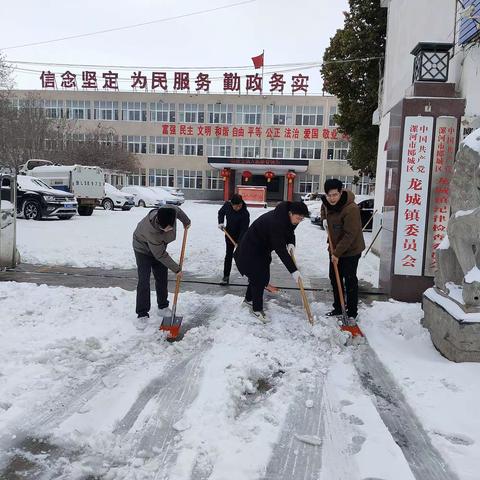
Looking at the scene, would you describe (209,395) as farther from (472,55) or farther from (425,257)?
(472,55)

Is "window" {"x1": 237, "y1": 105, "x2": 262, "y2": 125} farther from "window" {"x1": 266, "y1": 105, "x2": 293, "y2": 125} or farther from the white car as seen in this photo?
the white car

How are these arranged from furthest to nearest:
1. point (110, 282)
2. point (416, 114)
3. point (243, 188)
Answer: point (243, 188)
point (110, 282)
point (416, 114)

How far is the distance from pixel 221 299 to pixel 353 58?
11723 mm

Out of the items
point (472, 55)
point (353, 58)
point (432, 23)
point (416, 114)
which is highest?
point (353, 58)

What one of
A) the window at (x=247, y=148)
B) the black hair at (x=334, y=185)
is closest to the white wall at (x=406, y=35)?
the black hair at (x=334, y=185)

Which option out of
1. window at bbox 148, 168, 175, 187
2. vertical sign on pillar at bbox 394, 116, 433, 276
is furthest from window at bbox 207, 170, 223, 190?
vertical sign on pillar at bbox 394, 116, 433, 276

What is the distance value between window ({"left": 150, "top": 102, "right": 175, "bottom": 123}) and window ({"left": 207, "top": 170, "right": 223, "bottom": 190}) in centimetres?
704

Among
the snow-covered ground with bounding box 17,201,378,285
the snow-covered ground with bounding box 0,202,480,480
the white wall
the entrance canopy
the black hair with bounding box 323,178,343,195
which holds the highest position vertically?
the white wall

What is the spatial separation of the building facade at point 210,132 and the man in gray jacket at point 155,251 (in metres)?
40.6

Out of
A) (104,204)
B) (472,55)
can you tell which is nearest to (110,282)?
(472,55)

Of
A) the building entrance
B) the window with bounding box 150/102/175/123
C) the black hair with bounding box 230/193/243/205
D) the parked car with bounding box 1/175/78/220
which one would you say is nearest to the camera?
the black hair with bounding box 230/193/243/205

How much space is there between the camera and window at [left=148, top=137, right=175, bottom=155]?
4906 cm

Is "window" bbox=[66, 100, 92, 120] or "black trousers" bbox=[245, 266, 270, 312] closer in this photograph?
"black trousers" bbox=[245, 266, 270, 312]

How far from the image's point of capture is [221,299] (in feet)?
20.1
